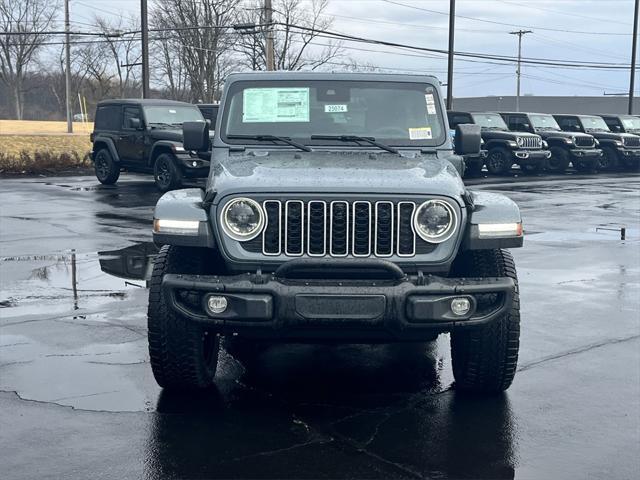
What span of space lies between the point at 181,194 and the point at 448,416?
6.56ft

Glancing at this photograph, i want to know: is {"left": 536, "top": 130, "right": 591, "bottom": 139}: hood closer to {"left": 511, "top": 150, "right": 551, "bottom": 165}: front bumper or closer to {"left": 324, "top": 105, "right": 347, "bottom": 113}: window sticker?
{"left": 511, "top": 150, "right": 551, "bottom": 165}: front bumper

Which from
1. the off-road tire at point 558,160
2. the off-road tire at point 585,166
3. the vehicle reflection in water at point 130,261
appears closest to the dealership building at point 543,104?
the off-road tire at point 585,166

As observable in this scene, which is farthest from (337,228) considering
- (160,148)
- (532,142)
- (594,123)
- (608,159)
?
(594,123)

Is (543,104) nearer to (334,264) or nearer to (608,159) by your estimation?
(608,159)

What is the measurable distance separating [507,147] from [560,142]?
303 cm

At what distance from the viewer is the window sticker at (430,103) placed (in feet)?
20.8

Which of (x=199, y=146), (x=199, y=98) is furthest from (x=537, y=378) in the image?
(x=199, y=98)

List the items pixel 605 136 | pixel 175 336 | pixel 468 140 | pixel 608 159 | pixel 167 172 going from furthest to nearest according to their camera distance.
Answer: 1. pixel 608 159
2. pixel 605 136
3. pixel 167 172
4. pixel 468 140
5. pixel 175 336

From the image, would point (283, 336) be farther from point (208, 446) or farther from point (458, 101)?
point (458, 101)

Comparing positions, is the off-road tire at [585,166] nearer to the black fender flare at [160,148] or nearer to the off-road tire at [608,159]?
the off-road tire at [608,159]

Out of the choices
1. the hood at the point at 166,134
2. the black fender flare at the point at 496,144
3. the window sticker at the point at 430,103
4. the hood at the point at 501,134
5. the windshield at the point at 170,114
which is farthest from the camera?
the hood at the point at 501,134

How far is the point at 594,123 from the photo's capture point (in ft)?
102

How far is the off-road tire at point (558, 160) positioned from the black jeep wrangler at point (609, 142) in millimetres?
1940

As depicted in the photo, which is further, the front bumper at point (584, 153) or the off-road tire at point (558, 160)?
the off-road tire at point (558, 160)
